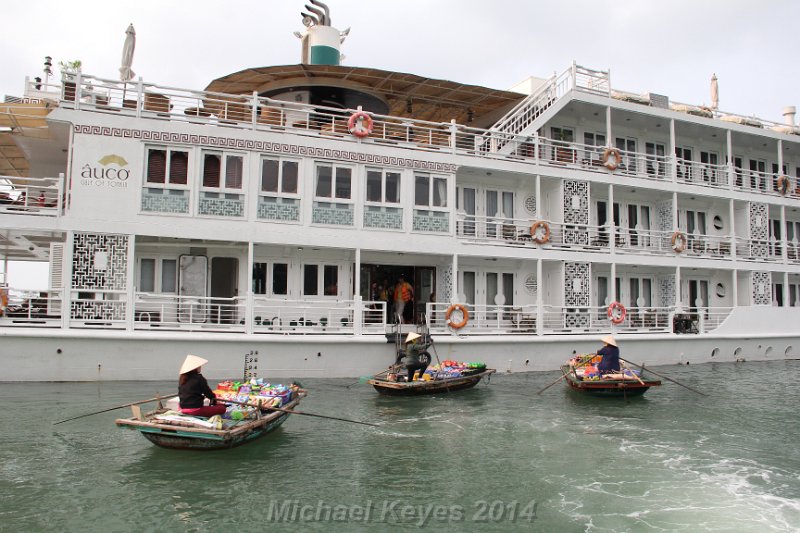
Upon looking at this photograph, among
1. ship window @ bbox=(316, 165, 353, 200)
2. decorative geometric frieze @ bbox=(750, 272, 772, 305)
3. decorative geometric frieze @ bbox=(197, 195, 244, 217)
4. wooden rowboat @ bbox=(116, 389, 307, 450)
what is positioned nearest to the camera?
wooden rowboat @ bbox=(116, 389, 307, 450)

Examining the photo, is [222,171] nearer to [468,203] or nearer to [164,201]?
[164,201]

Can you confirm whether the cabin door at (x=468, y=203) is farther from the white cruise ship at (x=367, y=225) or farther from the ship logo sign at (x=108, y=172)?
the ship logo sign at (x=108, y=172)

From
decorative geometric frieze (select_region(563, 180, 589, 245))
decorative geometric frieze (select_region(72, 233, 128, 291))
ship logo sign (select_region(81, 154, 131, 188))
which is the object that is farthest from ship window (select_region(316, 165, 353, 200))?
decorative geometric frieze (select_region(563, 180, 589, 245))

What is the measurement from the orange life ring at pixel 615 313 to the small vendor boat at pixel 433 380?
5515 mm

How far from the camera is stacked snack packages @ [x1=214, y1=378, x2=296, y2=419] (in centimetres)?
970

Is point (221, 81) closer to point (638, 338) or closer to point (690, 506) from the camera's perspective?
point (638, 338)

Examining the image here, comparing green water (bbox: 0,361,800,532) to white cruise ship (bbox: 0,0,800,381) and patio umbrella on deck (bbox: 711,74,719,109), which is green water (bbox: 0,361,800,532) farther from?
patio umbrella on deck (bbox: 711,74,719,109)

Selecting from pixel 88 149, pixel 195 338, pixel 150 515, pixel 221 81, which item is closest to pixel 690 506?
pixel 150 515

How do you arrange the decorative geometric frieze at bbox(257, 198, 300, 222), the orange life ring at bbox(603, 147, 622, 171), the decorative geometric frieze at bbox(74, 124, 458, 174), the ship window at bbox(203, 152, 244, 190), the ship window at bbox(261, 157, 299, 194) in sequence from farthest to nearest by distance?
the orange life ring at bbox(603, 147, 622, 171), the ship window at bbox(261, 157, 299, 194), the decorative geometric frieze at bbox(257, 198, 300, 222), the ship window at bbox(203, 152, 244, 190), the decorative geometric frieze at bbox(74, 124, 458, 174)

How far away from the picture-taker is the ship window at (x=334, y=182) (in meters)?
16.6

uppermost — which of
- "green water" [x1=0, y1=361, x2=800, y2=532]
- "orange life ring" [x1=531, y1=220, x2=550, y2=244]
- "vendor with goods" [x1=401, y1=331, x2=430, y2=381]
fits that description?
"orange life ring" [x1=531, y1=220, x2=550, y2=244]

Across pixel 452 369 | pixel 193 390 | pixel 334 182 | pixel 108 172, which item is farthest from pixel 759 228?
pixel 108 172

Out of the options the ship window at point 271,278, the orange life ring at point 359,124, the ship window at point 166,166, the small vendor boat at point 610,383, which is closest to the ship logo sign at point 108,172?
the ship window at point 166,166

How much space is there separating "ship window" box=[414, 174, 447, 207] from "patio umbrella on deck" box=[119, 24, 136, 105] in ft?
27.4
